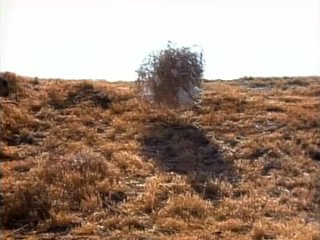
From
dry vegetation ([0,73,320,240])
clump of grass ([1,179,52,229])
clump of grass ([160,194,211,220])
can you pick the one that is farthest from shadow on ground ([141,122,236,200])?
clump of grass ([1,179,52,229])

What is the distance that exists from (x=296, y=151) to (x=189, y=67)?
4369mm

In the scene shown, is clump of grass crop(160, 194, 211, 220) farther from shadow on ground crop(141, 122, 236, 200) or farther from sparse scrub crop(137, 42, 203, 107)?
sparse scrub crop(137, 42, 203, 107)

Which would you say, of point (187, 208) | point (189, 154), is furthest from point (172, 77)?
point (187, 208)

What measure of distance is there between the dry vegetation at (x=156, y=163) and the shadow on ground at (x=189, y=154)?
0.02 meters

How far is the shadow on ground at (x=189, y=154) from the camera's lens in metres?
11.0

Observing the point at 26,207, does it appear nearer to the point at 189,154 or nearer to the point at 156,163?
the point at 156,163

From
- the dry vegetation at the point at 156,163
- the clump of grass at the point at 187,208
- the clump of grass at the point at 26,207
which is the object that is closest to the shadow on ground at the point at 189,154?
the dry vegetation at the point at 156,163

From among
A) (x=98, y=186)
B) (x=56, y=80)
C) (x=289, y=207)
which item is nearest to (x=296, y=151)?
(x=289, y=207)

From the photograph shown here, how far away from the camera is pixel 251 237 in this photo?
26.6ft

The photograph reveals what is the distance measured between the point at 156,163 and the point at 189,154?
28.4 inches

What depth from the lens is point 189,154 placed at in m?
12.4

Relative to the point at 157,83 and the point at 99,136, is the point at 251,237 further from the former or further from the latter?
the point at 157,83

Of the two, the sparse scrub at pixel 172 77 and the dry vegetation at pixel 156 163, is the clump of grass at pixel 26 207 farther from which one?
the sparse scrub at pixel 172 77

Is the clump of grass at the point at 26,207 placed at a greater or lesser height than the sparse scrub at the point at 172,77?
lesser
